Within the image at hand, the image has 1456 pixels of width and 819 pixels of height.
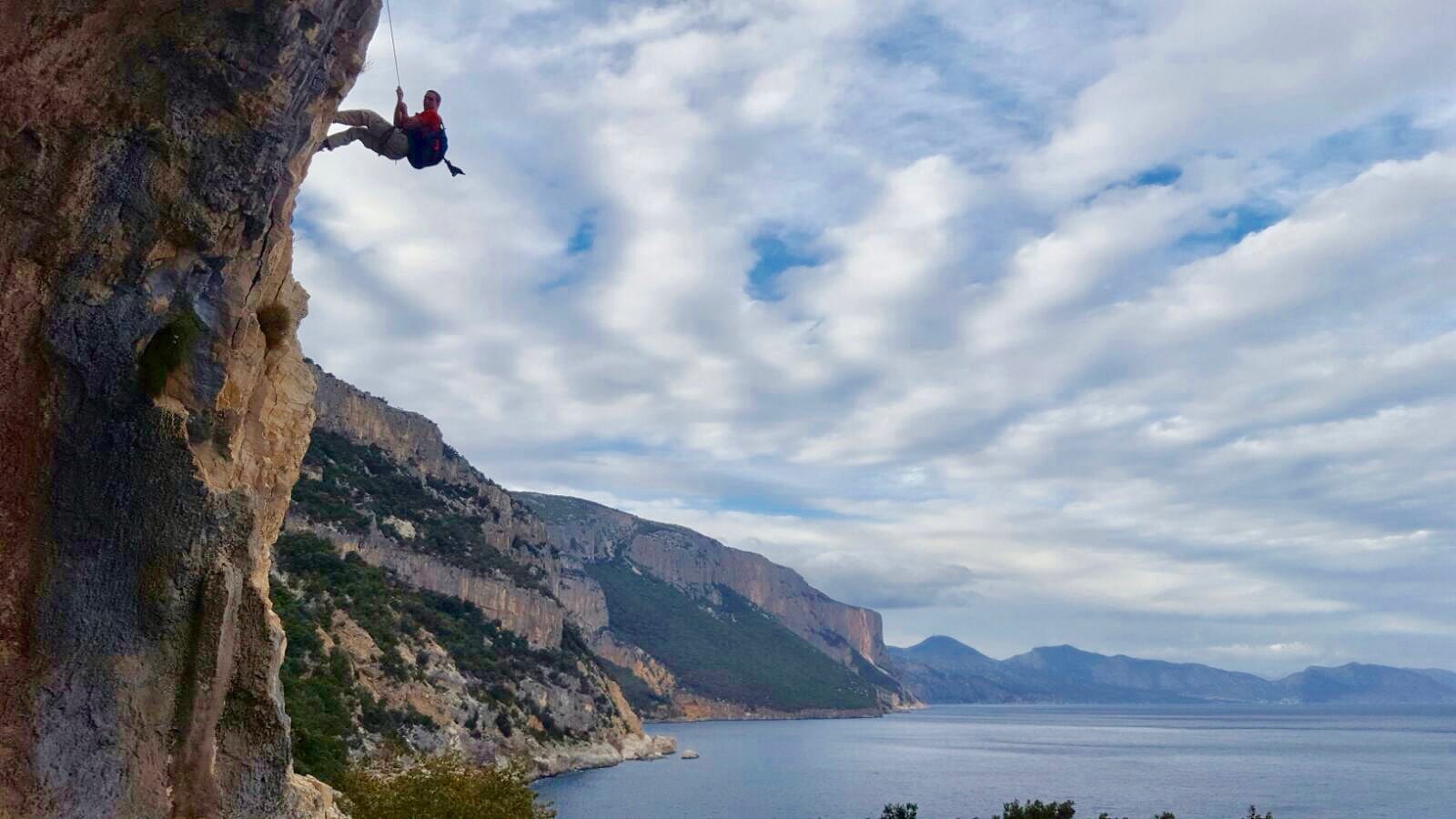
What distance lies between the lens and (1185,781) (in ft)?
262

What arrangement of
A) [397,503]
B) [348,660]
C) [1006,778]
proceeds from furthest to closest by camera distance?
1. [397,503]
2. [1006,778]
3. [348,660]

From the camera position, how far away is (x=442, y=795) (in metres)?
22.6

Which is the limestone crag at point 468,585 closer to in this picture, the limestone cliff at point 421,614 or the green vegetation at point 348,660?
the limestone cliff at point 421,614

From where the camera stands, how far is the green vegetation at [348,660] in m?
39.6

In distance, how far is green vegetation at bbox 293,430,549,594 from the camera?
72250mm

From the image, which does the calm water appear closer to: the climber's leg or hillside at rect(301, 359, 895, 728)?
hillside at rect(301, 359, 895, 728)

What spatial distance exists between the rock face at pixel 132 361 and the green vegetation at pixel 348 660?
A: 2213 centimetres

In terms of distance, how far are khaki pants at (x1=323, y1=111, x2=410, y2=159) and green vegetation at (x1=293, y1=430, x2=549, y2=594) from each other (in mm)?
59534

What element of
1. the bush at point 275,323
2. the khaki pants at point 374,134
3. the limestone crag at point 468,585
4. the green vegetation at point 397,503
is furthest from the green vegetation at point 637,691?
the khaki pants at point 374,134

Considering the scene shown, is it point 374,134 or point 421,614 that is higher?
point 374,134

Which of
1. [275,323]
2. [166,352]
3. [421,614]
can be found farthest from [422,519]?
[166,352]

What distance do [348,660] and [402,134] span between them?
4752 centimetres

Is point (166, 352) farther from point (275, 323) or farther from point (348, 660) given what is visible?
point (348, 660)

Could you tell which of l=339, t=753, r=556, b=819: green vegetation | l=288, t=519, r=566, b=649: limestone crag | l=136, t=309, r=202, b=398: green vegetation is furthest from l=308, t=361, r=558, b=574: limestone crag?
l=136, t=309, r=202, b=398: green vegetation
